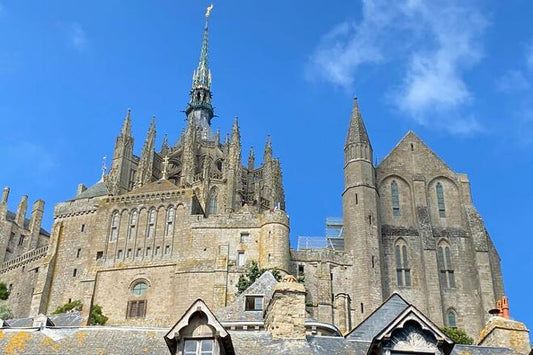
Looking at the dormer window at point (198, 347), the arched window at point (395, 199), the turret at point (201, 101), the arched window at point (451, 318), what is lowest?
the dormer window at point (198, 347)

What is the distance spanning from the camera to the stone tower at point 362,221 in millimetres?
47375

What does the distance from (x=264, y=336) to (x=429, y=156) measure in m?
42.3

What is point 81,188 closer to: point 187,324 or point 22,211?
point 22,211

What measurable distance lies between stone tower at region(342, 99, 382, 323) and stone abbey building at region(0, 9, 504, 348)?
3.0 inches

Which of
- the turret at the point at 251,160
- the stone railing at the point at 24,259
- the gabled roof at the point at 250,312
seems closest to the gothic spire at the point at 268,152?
the turret at the point at 251,160

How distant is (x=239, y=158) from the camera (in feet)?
204

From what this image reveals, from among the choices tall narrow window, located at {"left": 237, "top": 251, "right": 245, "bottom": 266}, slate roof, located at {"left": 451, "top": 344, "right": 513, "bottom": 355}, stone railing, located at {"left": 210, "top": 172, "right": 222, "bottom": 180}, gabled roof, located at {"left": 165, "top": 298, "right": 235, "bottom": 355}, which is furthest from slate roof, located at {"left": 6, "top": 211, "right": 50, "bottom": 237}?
slate roof, located at {"left": 451, "top": 344, "right": 513, "bottom": 355}

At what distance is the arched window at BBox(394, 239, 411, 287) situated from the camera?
162 feet

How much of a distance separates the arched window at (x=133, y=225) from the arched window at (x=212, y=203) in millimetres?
6734

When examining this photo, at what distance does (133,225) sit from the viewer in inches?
2106

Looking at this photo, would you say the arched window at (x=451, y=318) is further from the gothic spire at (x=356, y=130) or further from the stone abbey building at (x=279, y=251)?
the gothic spire at (x=356, y=130)

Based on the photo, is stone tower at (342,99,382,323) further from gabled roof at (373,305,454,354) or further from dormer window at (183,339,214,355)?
dormer window at (183,339,214,355)

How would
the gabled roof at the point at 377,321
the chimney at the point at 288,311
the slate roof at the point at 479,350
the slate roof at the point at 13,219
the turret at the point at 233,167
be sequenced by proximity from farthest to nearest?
the slate roof at the point at 13,219, the turret at the point at 233,167, the gabled roof at the point at 377,321, the slate roof at the point at 479,350, the chimney at the point at 288,311

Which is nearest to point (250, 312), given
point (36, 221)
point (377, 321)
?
point (377, 321)
